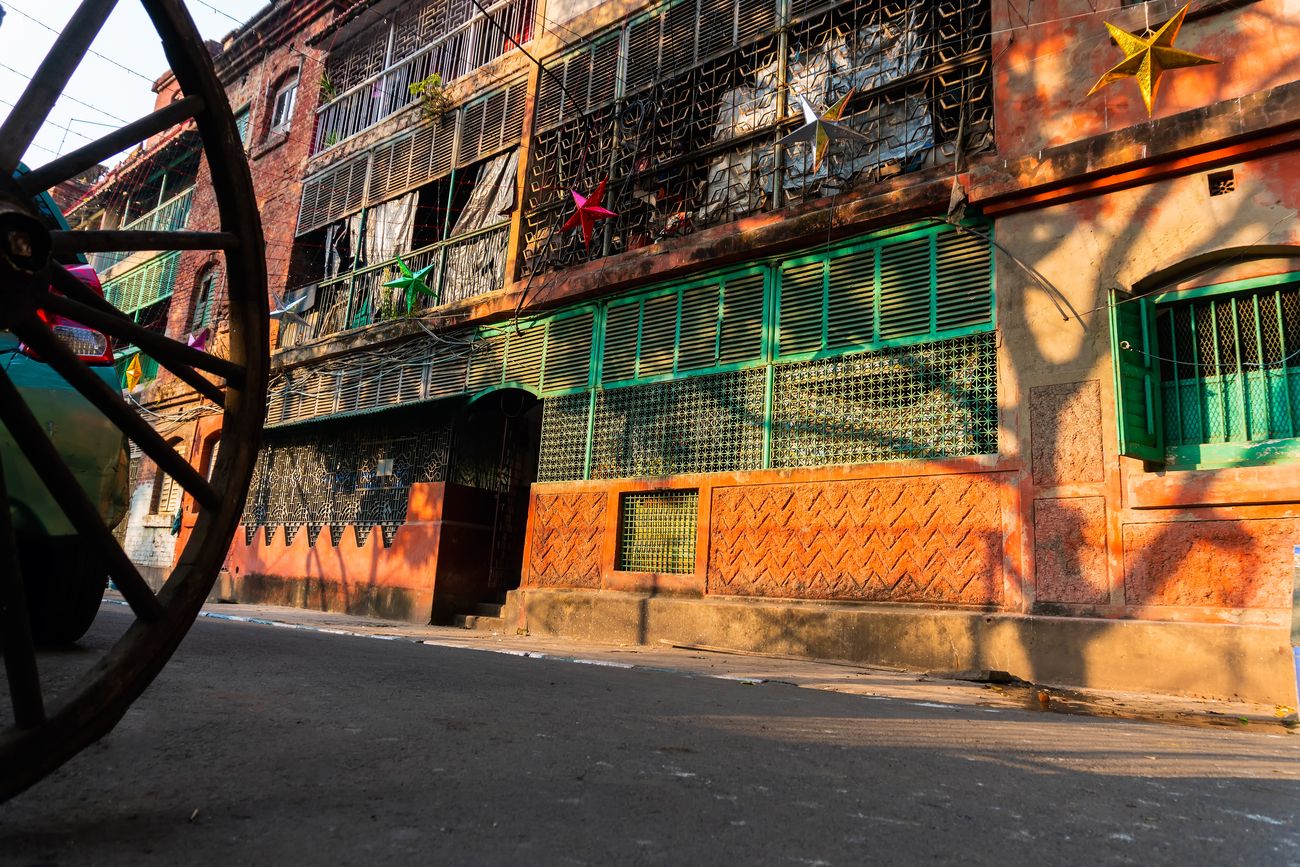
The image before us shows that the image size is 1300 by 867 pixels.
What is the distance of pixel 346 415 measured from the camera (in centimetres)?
1248

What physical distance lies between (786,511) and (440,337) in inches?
269

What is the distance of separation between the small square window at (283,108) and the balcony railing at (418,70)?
1716 mm

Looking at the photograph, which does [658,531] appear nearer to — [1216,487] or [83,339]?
[1216,487]

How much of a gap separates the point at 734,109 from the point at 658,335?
294 centimetres

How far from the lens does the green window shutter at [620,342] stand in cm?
1030

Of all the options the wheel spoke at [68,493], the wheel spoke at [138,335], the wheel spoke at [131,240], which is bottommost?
the wheel spoke at [68,493]

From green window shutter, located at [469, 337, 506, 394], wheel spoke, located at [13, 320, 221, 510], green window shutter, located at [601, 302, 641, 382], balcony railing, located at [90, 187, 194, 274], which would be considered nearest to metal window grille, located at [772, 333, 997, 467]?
green window shutter, located at [601, 302, 641, 382]

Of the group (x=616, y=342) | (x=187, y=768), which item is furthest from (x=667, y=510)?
(x=187, y=768)

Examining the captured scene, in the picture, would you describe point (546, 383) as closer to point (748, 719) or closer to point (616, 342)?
point (616, 342)

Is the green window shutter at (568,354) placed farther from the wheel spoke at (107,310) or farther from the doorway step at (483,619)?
the wheel spoke at (107,310)

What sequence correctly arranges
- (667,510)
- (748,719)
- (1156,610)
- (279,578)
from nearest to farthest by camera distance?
1. (748,719)
2. (1156,610)
3. (667,510)
4. (279,578)

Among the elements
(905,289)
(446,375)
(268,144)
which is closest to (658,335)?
(905,289)

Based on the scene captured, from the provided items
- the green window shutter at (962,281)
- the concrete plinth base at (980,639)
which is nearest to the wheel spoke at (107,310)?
the concrete plinth base at (980,639)

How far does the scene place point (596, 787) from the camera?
207 centimetres
